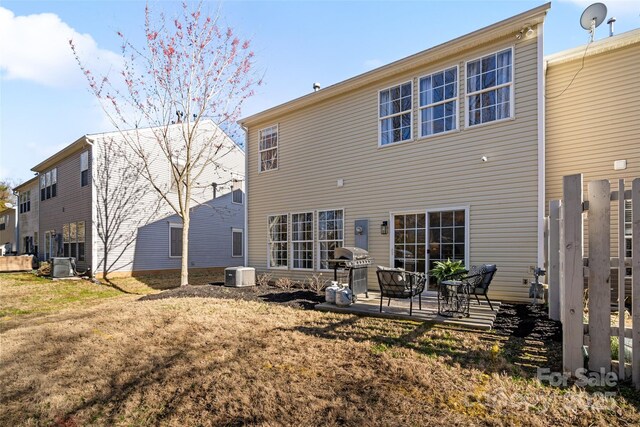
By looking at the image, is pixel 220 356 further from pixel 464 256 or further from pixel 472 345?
pixel 464 256

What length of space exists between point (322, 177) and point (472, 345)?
7.18m

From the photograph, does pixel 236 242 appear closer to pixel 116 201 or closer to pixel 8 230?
pixel 116 201

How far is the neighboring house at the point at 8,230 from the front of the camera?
2655cm

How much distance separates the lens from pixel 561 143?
8.47m

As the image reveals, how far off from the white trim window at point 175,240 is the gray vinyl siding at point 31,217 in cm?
1067

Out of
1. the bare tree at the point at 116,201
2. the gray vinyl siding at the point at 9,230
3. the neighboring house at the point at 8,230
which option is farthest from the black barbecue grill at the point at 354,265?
the gray vinyl siding at the point at 9,230

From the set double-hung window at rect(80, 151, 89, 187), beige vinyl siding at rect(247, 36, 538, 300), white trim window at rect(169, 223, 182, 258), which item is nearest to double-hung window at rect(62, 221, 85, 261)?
double-hung window at rect(80, 151, 89, 187)

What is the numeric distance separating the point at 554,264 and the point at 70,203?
754 inches

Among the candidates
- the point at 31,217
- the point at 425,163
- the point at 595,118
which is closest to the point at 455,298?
the point at 425,163

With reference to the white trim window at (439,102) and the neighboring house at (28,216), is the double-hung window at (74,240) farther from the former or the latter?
the white trim window at (439,102)

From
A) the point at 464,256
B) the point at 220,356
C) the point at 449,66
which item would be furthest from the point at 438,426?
the point at 449,66

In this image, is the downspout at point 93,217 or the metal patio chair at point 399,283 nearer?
the metal patio chair at point 399,283

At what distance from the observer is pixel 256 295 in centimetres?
852

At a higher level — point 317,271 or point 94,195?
point 94,195
